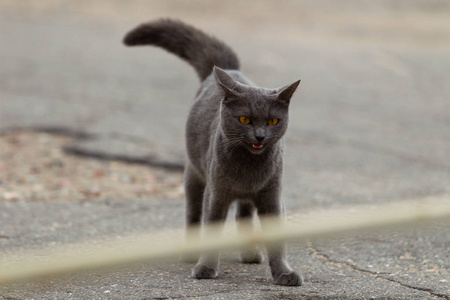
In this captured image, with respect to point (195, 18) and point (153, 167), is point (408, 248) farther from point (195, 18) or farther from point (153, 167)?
point (195, 18)

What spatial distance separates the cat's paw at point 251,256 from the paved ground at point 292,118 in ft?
0.21

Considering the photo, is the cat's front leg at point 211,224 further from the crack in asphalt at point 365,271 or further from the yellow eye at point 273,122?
the crack in asphalt at point 365,271

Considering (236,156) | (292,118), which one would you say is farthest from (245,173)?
(292,118)

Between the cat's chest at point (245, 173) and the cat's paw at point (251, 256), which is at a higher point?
the cat's chest at point (245, 173)

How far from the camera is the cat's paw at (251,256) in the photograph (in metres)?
3.63

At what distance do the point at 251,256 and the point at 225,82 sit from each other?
988 mm

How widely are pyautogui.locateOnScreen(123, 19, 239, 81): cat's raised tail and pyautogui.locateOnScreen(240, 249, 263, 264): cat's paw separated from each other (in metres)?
1.10

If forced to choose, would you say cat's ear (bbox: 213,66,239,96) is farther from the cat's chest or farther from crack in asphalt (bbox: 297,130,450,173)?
crack in asphalt (bbox: 297,130,450,173)

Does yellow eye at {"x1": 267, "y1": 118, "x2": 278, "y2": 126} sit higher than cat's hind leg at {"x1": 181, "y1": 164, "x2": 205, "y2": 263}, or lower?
higher

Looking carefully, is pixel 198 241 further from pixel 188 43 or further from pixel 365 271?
pixel 188 43

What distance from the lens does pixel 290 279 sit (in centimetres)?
315

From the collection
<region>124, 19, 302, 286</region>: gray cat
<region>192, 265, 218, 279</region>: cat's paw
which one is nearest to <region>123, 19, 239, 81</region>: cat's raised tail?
<region>124, 19, 302, 286</region>: gray cat

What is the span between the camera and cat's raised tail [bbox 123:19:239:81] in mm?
4113

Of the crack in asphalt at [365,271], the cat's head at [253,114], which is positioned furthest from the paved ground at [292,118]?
the cat's head at [253,114]
